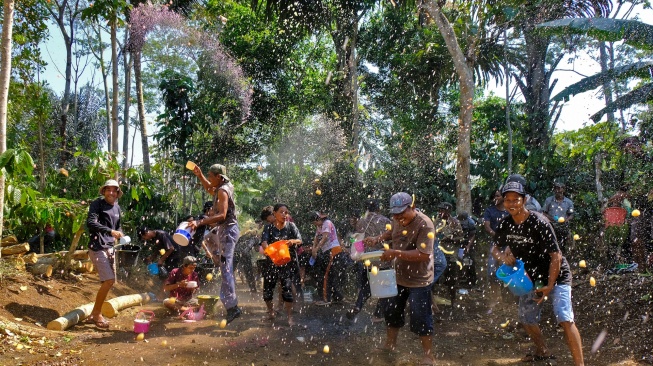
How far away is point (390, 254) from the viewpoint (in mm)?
4867

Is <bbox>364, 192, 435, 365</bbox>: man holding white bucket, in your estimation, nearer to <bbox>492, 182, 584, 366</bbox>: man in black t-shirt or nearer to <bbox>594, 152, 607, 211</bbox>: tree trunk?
<bbox>492, 182, 584, 366</bbox>: man in black t-shirt

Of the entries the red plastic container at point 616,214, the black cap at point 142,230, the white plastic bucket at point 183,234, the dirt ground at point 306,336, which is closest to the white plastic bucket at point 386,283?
the dirt ground at point 306,336

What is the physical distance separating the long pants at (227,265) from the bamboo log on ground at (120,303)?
5.36ft

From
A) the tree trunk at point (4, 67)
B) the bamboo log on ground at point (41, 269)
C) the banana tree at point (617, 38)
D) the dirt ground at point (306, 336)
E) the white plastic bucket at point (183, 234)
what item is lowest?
the dirt ground at point (306, 336)

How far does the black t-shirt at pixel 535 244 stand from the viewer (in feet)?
14.6

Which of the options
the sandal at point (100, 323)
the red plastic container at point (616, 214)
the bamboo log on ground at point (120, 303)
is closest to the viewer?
the sandal at point (100, 323)

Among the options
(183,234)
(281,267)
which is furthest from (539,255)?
(183,234)

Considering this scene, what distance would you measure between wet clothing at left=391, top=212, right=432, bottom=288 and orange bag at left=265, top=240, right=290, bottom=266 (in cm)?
199

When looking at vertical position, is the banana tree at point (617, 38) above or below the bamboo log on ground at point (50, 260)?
above

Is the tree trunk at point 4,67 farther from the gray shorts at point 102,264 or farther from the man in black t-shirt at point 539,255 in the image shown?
the man in black t-shirt at point 539,255

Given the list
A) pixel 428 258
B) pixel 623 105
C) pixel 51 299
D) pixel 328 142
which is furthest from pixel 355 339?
pixel 328 142

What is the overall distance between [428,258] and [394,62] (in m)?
11.5

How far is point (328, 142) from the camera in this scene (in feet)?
51.3

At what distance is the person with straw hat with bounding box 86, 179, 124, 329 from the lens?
6.30m
